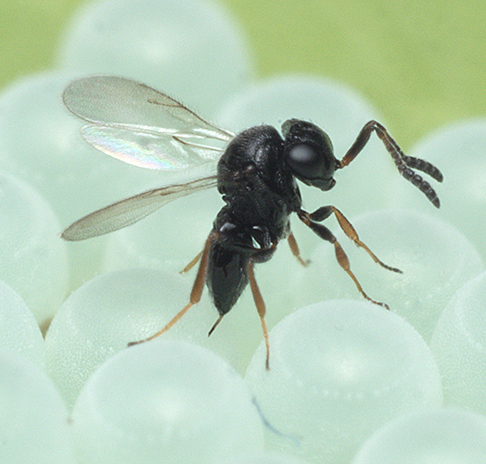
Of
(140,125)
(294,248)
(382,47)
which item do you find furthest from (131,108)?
(382,47)

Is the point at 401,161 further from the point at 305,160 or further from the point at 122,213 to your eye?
the point at 122,213

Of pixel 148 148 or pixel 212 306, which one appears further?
pixel 148 148

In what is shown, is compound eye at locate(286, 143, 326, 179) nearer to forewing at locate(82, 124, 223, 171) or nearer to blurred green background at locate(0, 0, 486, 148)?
forewing at locate(82, 124, 223, 171)

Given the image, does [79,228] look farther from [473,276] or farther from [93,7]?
[93,7]

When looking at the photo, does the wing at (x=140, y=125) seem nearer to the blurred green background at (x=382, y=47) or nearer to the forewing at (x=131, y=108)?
the forewing at (x=131, y=108)

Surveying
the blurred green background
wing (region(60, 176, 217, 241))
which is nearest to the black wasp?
wing (region(60, 176, 217, 241))

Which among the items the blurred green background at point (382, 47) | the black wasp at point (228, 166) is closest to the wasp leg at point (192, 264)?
the black wasp at point (228, 166)

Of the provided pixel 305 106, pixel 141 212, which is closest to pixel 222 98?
pixel 305 106
